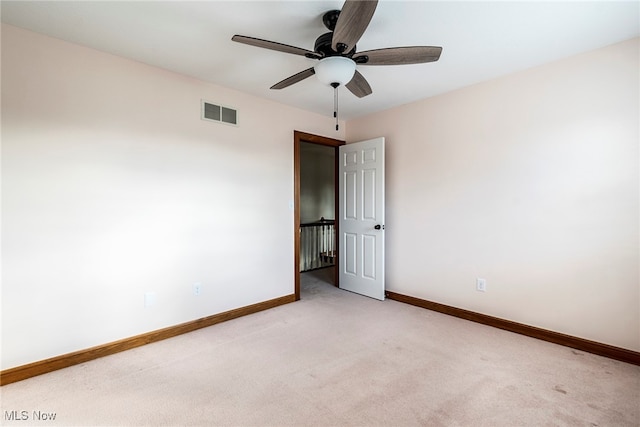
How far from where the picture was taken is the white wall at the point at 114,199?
2.00m

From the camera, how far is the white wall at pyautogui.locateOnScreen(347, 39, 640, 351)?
2.22m

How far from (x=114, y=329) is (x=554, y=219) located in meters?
3.82

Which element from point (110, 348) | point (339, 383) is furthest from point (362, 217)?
point (110, 348)

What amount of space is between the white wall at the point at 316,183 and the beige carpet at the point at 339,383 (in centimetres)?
384

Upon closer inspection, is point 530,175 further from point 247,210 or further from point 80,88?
point 80,88

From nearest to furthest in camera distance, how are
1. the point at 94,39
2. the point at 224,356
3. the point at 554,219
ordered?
the point at 94,39 < the point at 224,356 < the point at 554,219

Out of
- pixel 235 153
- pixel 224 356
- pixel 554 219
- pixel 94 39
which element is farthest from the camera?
pixel 235 153

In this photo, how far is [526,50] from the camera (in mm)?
2297

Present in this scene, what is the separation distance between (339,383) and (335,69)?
6.71ft

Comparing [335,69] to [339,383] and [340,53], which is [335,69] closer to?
[340,53]

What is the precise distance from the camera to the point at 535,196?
8.54 ft

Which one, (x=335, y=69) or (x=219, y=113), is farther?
(x=219, y=113)

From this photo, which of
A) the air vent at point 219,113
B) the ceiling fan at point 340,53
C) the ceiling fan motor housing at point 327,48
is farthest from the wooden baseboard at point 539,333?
the air vent at point 219,113

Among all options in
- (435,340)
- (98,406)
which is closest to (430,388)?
(435,340)
